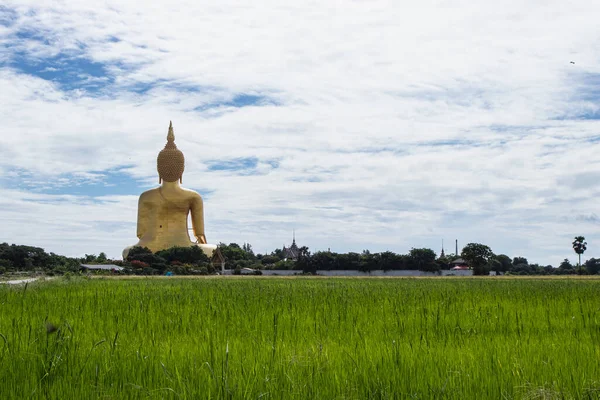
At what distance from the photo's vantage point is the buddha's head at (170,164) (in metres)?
56.7

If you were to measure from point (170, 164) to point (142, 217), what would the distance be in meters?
5.55

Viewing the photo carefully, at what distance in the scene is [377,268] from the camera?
186 ft

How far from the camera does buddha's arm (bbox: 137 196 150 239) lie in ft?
188

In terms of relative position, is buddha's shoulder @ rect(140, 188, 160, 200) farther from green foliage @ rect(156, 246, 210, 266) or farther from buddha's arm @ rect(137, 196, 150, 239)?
green foliage @ rect(156, 246, 210, 266)

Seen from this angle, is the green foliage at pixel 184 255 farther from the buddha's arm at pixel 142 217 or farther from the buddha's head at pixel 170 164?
the buddha's head at pixel 170 164

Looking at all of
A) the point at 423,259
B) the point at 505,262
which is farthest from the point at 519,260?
the point at 423,259

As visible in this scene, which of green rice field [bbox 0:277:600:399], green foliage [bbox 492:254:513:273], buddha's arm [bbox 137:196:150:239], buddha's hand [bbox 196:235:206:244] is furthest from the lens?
green foliage [bbox 492:254:513:273]

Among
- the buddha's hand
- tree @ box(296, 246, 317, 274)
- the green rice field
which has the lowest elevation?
the green rice field

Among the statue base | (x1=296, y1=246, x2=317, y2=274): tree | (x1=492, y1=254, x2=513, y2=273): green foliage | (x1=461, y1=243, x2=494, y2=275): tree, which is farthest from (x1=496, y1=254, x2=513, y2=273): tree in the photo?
the statue base

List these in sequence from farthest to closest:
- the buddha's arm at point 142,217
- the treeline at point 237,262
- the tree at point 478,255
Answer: the tree at point 478,255
the buddha's arm at point 142,217
the treeline at point 237,262

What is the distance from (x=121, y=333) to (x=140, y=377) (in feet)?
6.96

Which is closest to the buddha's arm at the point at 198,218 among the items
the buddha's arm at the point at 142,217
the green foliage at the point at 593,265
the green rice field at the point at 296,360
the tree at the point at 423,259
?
the buddha's arm at the point at 142,217

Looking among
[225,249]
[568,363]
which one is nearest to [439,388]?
[568,363]

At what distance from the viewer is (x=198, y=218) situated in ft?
190
